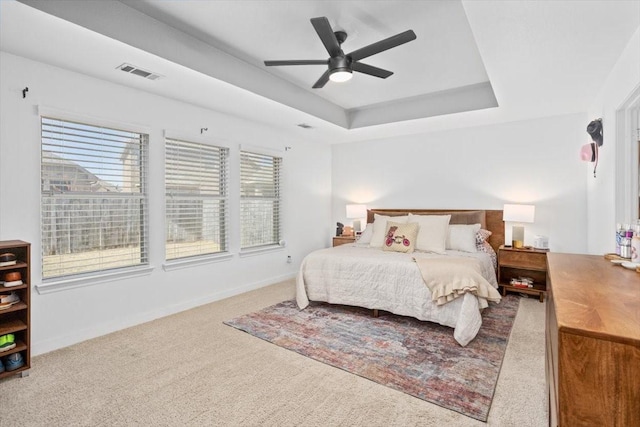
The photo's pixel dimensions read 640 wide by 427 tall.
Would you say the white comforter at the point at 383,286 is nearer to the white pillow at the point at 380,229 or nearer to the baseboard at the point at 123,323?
the white pillow at the point at 380,229

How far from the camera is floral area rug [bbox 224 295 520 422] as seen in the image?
2.12m

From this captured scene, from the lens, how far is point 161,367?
2422 mm

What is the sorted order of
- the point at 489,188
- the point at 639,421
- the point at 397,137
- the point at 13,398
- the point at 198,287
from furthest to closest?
the point at 397,137 → the point at 489,188 → the point at 198,287 → the point at 13,398 → the point at 639,421

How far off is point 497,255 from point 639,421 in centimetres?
380

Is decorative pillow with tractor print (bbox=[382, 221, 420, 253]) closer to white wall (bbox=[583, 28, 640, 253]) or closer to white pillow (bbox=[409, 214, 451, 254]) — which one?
white pillow (bbox=[409, 214, 451, 254])

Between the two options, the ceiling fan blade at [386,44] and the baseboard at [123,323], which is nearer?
the ceiling fan blade at [386,44]

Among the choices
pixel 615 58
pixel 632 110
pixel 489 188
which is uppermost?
pixel 615 58

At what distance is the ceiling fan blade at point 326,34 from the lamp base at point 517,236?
10.9 ft

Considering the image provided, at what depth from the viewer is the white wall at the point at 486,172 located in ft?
13.7

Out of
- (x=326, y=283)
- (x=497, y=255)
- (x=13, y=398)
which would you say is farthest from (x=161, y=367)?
(x=497, y=255)

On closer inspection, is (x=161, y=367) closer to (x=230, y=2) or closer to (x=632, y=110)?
(x=230, y=2)

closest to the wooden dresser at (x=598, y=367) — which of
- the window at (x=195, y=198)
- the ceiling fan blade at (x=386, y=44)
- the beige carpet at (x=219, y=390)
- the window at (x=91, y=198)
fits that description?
the beige carpet at (x=219, y=390)

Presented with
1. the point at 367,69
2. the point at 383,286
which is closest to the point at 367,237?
the point at 383,286

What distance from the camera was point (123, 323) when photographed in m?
3.21
